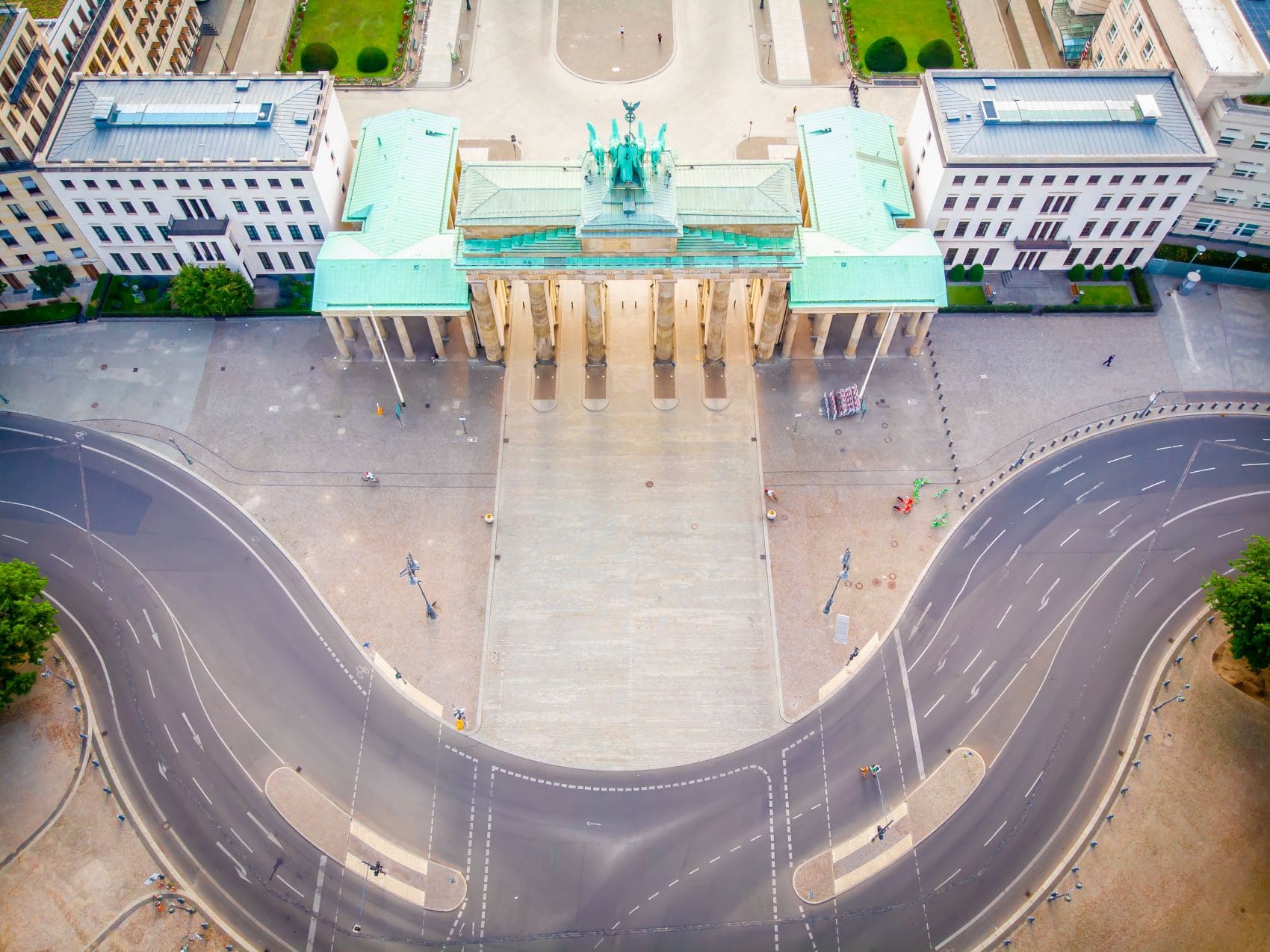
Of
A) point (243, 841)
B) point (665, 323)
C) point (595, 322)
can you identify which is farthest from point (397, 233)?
point (243, 841)

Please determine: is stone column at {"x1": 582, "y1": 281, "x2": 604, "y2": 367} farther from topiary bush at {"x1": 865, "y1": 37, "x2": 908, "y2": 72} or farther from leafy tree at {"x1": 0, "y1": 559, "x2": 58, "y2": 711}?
topiary bush at {"x1": 865, "y1": 37, "x2": 908, "y2": 72}

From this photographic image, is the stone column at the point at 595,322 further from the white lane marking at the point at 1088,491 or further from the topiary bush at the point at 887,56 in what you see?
the topiary bush at the point at 887,56

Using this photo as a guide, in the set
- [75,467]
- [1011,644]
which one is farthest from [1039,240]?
[75,467]

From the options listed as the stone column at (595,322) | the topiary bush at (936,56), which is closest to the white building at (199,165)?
the stone column at (595,322)

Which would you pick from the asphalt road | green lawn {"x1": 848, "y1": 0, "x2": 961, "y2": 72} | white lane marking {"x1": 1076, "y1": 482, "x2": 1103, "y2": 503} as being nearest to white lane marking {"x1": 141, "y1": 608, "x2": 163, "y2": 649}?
the asphalt road

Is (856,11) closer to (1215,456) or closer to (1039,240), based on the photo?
(1039,240)
